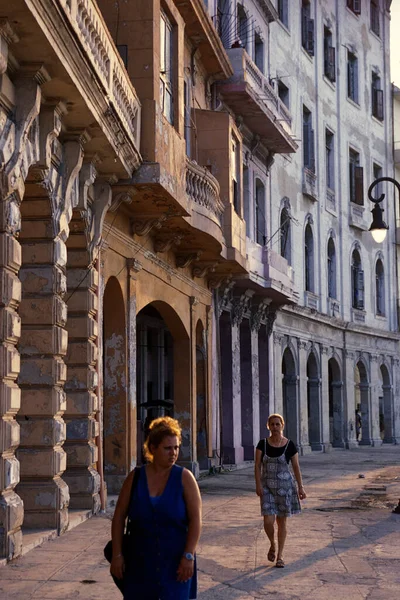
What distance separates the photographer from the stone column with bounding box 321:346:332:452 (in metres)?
34.1

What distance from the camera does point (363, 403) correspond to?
39.3 meters

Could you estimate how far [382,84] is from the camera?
43.6 m

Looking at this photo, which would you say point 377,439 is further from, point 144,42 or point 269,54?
point 144,42

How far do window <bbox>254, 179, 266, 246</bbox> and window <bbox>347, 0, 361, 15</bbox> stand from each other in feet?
48.8

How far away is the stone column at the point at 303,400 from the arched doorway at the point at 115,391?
53.5ft

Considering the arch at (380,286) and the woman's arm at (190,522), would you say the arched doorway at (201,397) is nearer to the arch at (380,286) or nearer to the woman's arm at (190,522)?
the woman's arm at (190,522)

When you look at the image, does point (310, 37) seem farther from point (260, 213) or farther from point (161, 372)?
point (161, 372)

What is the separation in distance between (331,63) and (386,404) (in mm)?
13286

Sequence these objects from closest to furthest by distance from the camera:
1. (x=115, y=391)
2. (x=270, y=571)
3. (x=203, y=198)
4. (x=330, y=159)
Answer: (x=270, y=571), (x=115, y=391), (x=203, y=198), (x=330, y=159)

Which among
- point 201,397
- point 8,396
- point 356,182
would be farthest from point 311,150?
point 8,396

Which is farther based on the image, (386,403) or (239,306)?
(386,403)

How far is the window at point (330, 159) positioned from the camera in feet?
122

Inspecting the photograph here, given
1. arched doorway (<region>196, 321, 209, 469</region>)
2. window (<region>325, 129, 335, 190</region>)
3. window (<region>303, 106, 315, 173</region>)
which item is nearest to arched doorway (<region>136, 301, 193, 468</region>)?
arched doorway (<region>196, 321, 209, 469</region>)

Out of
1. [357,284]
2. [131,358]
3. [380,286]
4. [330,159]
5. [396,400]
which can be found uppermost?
[330,159]
